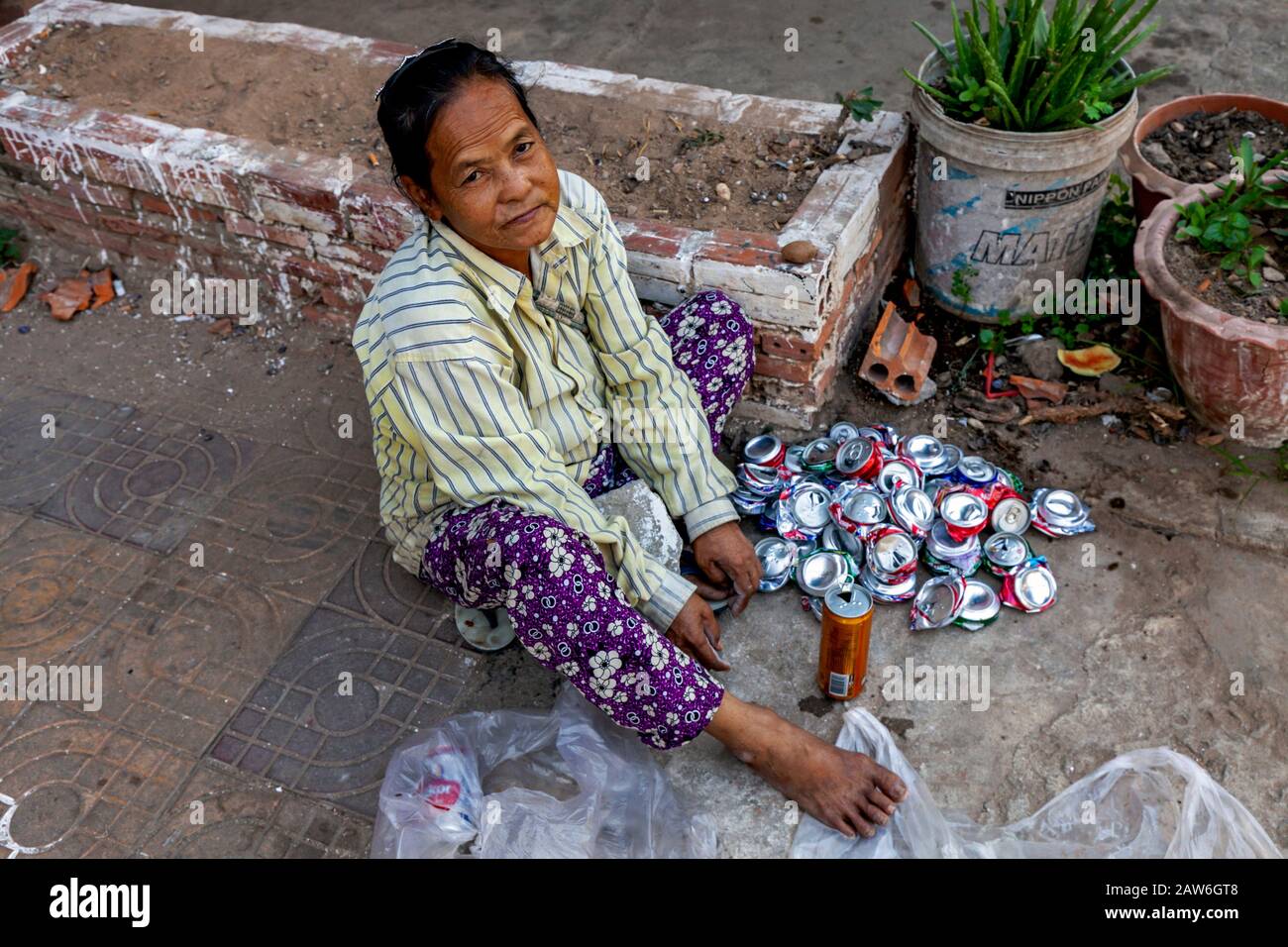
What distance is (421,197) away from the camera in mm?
2133

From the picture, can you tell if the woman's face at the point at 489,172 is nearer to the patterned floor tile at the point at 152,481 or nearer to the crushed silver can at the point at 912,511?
the crushed silver can at the point at 912,511

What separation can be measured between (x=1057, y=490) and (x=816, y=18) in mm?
3285

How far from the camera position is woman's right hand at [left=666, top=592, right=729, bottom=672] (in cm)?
240

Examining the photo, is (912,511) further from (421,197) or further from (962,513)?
(421,197)

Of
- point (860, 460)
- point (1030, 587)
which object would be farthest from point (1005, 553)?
point (860, 460)

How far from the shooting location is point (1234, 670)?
244cm

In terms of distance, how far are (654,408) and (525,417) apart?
0.46 meters

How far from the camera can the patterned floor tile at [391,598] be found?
8.91 feet

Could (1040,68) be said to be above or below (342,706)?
above

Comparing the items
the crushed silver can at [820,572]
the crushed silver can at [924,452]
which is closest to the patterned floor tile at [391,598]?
the crushed silver can at [820,572]

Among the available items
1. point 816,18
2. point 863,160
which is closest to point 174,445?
point 863,160

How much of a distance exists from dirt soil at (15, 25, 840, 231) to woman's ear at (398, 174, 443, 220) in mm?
1084

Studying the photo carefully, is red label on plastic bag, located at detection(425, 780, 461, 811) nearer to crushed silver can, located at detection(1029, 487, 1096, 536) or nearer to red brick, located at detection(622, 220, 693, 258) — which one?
red brick, located at detection(622, 220, 693, 258)
